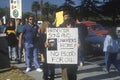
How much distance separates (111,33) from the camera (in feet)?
45.7

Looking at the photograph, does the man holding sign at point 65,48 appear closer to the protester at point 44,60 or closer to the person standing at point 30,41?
the protester at point 44,60

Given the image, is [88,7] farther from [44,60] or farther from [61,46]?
[61,46]

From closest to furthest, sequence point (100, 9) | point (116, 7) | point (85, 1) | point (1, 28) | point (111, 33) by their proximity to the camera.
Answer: point (111, 33) → point (1, 28) → point (85, 1) → point (100, 9) → point (116, 7)

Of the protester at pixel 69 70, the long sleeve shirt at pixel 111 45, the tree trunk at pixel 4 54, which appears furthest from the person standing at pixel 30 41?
the protester at pixel 69 70

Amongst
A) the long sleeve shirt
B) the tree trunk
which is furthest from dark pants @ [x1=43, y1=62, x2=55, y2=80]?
the tree trunk

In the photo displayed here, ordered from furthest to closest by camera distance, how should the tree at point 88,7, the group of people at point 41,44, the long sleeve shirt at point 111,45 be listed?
the tree at point 88,7
the long sleeve shirt at point 111,45
the group of people at point 41,44

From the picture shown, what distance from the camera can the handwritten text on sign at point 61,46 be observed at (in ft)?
34.8

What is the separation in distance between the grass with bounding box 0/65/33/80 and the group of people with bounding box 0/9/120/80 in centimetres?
50

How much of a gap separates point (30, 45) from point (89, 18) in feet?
42.1

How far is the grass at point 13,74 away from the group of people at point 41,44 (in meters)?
0.50

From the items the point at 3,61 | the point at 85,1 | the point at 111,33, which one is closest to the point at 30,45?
the point at 3,61

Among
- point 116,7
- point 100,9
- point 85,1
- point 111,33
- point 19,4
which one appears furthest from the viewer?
point 116,7

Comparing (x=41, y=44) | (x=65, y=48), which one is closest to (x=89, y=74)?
(x=41, y=44)

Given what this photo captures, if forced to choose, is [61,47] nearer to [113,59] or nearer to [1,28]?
[113,59]
